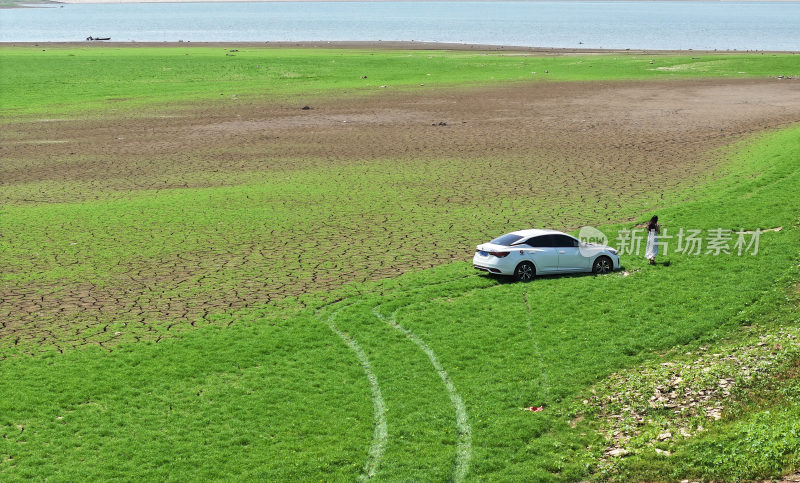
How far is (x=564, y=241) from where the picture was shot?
27484 millimetres

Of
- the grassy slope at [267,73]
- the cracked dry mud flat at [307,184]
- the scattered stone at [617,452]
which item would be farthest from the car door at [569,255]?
the grassy slope at [267,73]

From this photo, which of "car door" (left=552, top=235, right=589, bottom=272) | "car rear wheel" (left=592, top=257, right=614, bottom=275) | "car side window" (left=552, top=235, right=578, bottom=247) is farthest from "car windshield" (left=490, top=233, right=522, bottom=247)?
"car rear wheel" (left=592, top=257, right=614, bottom=275)

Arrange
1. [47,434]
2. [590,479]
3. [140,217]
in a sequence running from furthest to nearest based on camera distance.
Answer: [140,217] < [47,434] < [590,479]

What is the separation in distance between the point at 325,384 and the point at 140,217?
19255 mm

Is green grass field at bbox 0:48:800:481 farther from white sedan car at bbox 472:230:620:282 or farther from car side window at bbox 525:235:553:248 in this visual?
car side window at bbox 525:235:553:248

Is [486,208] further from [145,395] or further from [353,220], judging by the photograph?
[145,395]

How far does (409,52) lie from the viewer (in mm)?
130625

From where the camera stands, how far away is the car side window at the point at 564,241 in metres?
27.3

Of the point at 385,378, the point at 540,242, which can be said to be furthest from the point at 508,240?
the point at 385,378

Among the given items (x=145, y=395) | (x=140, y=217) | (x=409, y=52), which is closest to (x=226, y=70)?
(x=409, y=52)

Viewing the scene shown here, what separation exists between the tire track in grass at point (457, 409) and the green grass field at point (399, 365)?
0.19 ft

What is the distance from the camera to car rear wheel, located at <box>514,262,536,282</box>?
27317mm

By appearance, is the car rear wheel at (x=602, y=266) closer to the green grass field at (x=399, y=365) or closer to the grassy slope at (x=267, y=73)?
the green grass field at (x=399, y=365)

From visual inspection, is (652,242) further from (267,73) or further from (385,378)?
(267,73)
